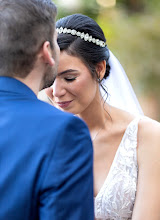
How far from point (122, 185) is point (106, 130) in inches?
18.8

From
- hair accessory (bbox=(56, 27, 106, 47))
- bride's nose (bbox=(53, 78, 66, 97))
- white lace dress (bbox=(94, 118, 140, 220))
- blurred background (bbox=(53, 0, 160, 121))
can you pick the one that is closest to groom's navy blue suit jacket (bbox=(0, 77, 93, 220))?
bride's nose (bbox=(53, 78, 66, 97))

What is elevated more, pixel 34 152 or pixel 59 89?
pixel 59 89

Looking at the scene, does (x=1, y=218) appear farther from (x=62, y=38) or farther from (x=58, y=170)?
(x=62, y=38)

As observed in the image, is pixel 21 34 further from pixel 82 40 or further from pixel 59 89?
pixel 82 40

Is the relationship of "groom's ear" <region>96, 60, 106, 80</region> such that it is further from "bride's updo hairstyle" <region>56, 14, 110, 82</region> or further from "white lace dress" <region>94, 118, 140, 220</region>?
"white lace dress" <region>94, 118, 140, 220</region>

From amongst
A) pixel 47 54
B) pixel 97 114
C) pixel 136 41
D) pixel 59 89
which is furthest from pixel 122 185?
pixel 136 41

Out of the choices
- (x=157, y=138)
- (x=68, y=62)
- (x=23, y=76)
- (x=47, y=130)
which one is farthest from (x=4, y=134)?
(x=157, y=138)

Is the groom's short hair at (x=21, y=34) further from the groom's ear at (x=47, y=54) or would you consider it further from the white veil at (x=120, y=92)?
the white veil at (x=120, y=92)

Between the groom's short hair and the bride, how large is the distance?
49.8 inches

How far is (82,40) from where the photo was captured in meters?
3.03

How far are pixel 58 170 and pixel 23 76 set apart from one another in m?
0.41

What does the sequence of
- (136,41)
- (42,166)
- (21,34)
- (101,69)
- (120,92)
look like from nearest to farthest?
(42,166), (21,34), (101,69), (120,92), (136,41)

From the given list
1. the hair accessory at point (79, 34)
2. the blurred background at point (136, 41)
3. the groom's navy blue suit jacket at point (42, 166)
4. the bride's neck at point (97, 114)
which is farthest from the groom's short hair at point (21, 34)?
the blurred background at point (136, 41)

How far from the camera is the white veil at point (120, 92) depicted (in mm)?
3484
